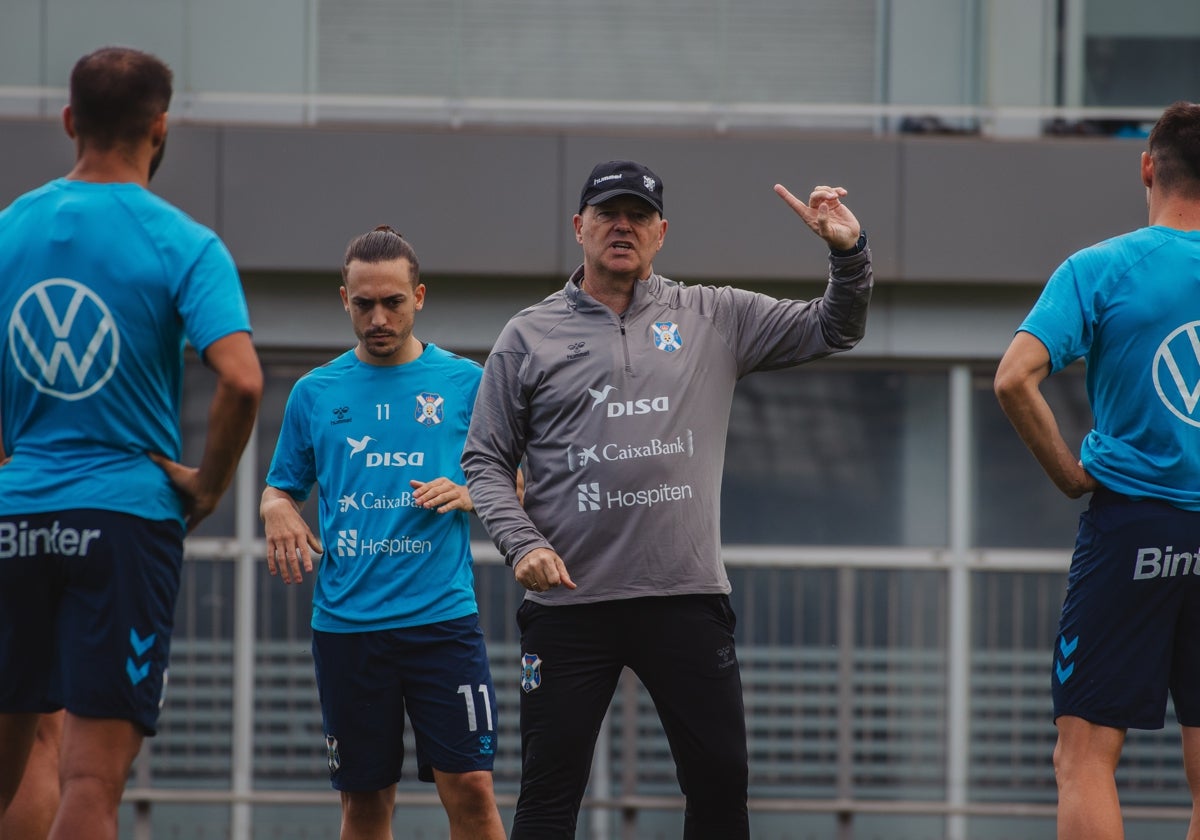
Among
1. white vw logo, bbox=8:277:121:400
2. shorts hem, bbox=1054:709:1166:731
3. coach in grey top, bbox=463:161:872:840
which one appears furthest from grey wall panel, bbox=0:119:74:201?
shorts hem, bbox=1054:709:1166:731

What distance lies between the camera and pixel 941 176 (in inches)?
370

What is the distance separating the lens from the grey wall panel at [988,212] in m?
9.38

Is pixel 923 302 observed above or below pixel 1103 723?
above

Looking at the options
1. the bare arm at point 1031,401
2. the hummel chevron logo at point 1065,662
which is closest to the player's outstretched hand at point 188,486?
the bare arm at point 1031,401

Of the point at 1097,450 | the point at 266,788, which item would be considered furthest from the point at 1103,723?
the point at 266,788

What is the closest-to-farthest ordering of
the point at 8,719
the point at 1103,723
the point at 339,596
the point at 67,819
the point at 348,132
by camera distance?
the point at 67,819, the point at 8,719, the point at 1103,723, the point at 339,596, the point at 348,132

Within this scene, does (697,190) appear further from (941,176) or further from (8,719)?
(8,719)

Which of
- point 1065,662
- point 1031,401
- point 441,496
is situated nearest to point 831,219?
point 1031,401

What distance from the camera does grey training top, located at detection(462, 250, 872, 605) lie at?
473 centimetres

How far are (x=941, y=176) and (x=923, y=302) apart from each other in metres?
0.74

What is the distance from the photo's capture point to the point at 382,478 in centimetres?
543

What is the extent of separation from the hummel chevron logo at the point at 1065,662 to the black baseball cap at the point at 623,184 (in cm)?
173

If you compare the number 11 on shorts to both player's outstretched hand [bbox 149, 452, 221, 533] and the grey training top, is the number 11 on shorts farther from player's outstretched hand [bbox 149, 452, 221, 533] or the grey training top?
player's outstretched hand [bbox 149, 452, 221, 533]

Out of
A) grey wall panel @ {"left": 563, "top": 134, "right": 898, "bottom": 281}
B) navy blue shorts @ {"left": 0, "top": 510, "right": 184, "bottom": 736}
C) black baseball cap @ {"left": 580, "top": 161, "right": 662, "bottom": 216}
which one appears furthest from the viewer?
grey wall panel @ {"left": 563, "top": 134, "right": 898, "bottom": 281}
